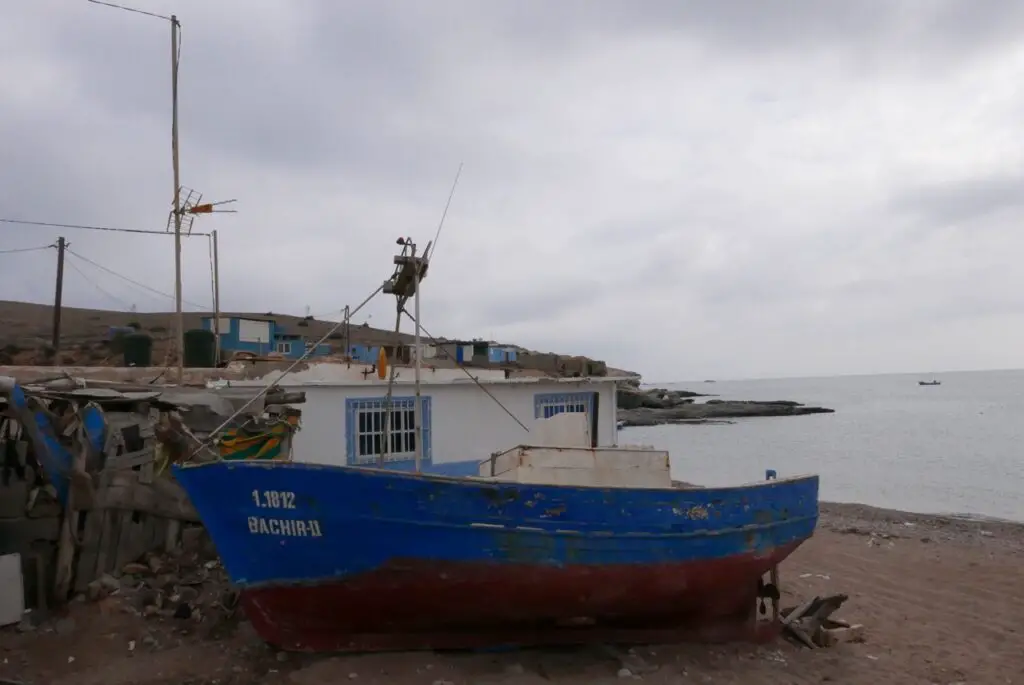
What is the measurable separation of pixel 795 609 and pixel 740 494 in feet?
7.37

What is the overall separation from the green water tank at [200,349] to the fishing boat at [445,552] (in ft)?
24.4

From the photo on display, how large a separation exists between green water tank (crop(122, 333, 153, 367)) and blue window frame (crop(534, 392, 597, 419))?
7.30m

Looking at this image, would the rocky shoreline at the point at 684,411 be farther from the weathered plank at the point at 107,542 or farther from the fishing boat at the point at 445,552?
the weathered plank at the point at 107,542

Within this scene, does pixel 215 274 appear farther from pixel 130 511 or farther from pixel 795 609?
pixel 795 609

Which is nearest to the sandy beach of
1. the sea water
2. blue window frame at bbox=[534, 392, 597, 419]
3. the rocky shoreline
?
blue window frame at bbox=[534, 392, 597, 419]

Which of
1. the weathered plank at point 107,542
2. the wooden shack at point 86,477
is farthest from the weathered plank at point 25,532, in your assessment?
the weathered plank at point 107,542

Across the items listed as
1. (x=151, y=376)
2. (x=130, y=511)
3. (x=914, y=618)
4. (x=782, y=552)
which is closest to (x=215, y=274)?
(x=151, y=376)

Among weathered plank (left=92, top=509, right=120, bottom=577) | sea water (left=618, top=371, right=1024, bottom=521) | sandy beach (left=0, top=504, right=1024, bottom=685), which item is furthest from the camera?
sea water (left=618, top=371, right=1024, bottom=521)

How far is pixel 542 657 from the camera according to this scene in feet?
23.9

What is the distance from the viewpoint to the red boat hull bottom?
6668mm

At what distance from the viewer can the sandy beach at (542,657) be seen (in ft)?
21.0

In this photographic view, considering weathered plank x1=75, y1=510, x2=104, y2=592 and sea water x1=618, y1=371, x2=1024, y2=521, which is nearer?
weathered plank x1=75, y1=510, x2=104, y2=592

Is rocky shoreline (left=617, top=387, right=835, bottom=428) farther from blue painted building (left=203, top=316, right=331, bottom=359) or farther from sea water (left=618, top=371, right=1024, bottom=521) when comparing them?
blue painted building (left=203, top=316, right=331, bottom=359)

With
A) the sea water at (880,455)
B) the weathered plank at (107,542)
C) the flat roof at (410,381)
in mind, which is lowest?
the sea water at (880,455)
